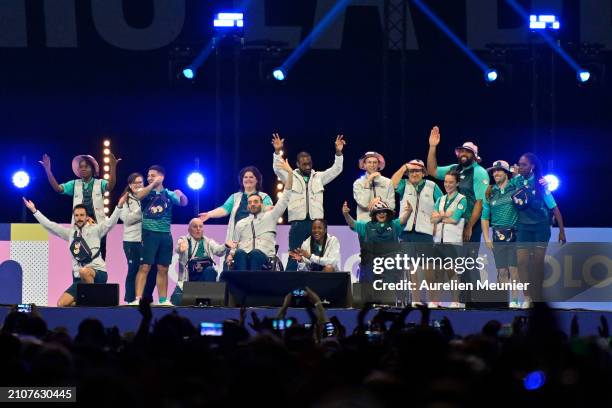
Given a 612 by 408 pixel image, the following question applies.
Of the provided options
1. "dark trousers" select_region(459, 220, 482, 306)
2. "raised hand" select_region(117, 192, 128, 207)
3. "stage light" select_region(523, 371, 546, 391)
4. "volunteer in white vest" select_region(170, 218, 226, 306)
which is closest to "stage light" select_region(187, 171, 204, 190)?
"volunteer in white vest" select_region(170, 218, 226, 306)

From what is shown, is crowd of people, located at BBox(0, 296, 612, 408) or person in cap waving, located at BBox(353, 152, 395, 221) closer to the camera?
crowd of people, located at BBox(0, 296, 612, 408)

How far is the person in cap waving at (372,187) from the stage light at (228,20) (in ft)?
12.6

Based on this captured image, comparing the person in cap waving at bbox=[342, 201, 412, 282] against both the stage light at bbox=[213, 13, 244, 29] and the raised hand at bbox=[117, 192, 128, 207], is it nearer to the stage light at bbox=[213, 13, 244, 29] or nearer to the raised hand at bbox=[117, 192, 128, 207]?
the raised hand at bbox=[117, 192, 128, 207]

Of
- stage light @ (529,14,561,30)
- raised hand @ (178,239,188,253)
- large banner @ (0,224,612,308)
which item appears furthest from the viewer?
stage light @ (529,14,561,30)

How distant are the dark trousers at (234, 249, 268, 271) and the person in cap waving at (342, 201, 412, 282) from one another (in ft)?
4.39

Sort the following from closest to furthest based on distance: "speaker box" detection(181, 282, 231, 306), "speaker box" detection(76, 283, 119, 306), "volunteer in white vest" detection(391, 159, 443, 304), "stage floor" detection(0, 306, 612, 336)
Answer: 1. "stage floor" detection(0, 306, 612, 336)
2. "speaker box" detection(181, 282, 231, 306)
3. "speaker box" detection(76, 283, 119, 306)
4. "volunteer in white vest" detection(391, 159, 443, 304)

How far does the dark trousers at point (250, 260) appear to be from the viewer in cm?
1599

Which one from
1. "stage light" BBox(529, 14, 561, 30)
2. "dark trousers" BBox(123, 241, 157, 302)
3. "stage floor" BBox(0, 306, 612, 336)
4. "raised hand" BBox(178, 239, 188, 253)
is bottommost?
"stage floor" BBox(0, 306, 612, 336)

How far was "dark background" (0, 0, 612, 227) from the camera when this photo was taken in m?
20.2

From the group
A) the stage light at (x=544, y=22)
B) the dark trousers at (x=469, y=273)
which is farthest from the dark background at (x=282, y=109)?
the dark trousers at (x=469, y=273)

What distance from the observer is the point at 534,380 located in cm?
543

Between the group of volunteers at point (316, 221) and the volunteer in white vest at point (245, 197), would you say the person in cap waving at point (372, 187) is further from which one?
the volunteer in white vest at point (245, 197)

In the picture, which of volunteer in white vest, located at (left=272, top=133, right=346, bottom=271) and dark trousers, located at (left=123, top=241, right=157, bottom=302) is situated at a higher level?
volunteer in white vest, located at (left=272, top=133, right=346, bottom=271)

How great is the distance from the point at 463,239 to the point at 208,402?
11.7 metres
